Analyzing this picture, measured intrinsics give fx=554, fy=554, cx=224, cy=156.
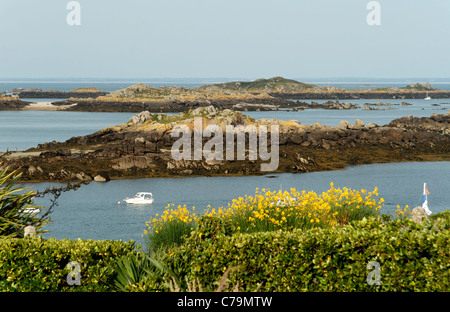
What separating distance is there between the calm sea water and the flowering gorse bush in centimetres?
2095

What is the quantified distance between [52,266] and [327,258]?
473cm

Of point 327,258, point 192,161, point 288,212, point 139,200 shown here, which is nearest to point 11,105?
point 192,161

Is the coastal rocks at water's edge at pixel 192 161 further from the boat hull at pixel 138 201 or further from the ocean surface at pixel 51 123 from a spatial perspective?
the ocean surface at pixel 51 123

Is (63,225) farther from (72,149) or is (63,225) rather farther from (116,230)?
(72,149)

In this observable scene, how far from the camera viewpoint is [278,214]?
12.6m

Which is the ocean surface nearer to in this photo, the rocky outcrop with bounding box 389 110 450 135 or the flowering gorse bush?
the rocky outcrop with bounding box 389 110 450 135

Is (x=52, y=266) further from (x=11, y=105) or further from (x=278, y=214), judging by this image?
(x=11, y=105)

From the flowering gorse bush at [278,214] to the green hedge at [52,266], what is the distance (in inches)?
109

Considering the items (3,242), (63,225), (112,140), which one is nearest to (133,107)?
(112,140)

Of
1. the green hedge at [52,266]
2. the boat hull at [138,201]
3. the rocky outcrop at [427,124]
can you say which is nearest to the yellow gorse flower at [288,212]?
the green hedge at [52,266]

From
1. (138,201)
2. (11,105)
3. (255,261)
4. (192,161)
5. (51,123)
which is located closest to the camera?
(255,261)

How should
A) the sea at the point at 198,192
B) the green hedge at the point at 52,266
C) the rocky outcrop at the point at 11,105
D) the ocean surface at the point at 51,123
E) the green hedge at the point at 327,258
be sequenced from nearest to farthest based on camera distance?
the green hedge at the point at 327,258, the green hedge at the point at 52,266, the sea at the point at 198,192, the ocean surface at the point at 51,123, the rocky outcrop at the point at 11,105

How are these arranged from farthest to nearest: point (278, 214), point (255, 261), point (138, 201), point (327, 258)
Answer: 1. point (138, 201)
2. point (278, 214)
3. point (255, 261)
4. point (327, 258)

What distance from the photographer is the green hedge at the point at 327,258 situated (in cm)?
880
